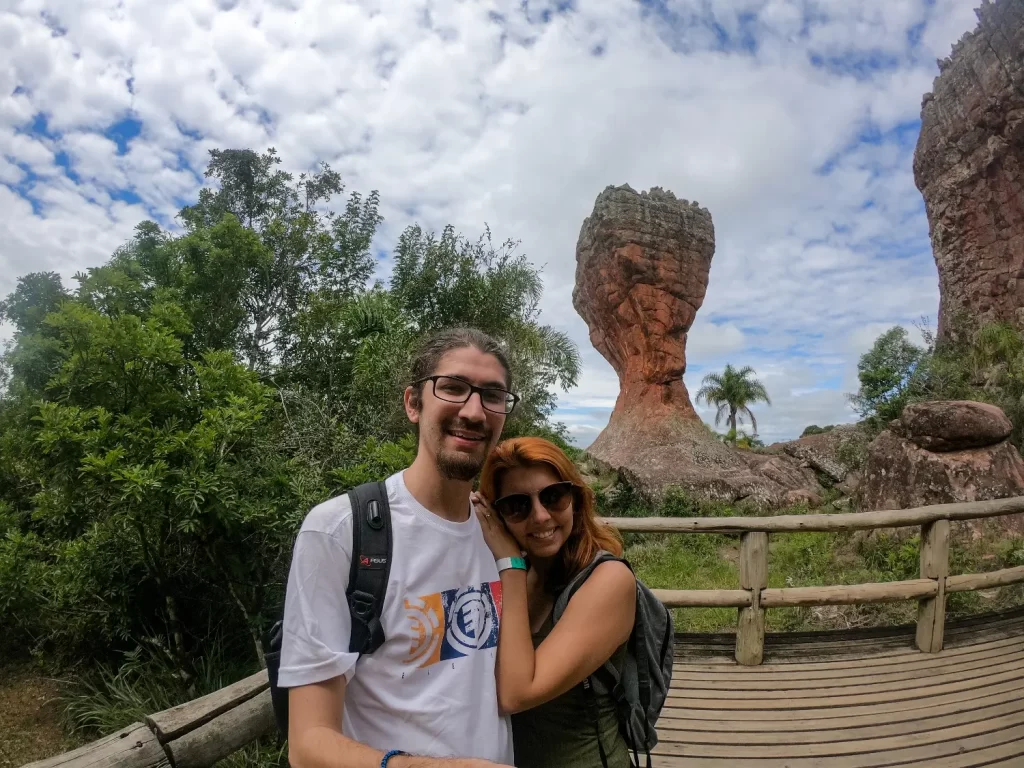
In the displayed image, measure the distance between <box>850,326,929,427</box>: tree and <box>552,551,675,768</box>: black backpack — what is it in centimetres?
1615

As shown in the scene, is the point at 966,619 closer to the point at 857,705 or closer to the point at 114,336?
the point at 857,705

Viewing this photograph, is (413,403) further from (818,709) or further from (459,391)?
(818,709)

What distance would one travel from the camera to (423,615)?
124 centimetres

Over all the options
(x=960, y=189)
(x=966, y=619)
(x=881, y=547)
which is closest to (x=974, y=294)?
(x=960, y=189)

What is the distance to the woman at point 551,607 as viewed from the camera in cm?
135

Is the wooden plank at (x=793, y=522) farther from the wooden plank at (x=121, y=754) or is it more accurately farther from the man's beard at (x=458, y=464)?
the wooden plank at (x=121, y=754)

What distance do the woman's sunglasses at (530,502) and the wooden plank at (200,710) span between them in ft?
3.47

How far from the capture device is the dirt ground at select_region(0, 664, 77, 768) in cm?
427

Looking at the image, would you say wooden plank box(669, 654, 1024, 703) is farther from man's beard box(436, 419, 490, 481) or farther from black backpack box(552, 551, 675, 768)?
man's beard box(436, 419, 490, 481)

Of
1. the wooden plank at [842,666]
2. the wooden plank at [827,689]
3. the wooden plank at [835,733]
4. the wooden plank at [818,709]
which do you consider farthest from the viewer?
the wooden plank at [842,666]

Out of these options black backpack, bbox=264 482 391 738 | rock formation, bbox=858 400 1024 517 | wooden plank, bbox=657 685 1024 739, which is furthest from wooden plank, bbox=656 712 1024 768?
rock formation, bbox=858 400 1024 517

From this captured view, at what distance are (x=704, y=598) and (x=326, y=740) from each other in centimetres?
338

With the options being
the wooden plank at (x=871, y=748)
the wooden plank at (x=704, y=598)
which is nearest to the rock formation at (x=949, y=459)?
the wooden plank at (x=704, y=598)

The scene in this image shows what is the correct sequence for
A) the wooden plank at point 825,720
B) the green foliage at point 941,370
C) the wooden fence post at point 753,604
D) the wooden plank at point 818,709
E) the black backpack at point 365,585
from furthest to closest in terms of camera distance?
the green foliage at point 941,370
the wooden fence post at point 753,604
the wooden plank at point 818,709
the wooden plank at point 825,720
the black backpack at point 365,585
